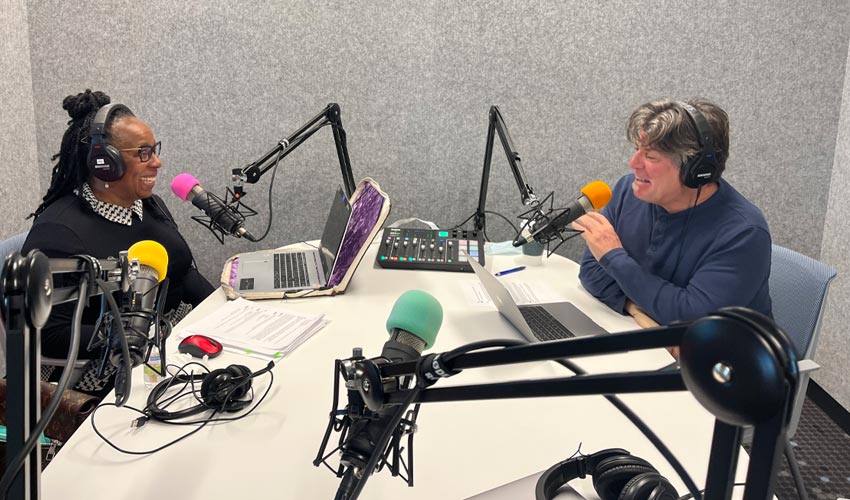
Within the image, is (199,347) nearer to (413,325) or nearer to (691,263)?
(413,325)

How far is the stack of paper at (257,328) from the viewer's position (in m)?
1.10

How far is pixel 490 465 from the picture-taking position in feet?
2.51

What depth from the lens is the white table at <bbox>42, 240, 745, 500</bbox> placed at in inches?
28.2

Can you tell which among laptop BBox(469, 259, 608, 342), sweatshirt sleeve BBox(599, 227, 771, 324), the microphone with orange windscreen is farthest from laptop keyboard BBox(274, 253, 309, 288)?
sweatshirt sleeve BBox(599, 227, 771, 324)

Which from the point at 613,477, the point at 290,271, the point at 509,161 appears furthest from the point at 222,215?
the point at 613,477

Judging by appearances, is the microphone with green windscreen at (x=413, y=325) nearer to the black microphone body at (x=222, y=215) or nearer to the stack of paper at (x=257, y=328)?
the stack of paper at (x=257, y=328)

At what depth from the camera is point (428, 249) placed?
5.47 ft

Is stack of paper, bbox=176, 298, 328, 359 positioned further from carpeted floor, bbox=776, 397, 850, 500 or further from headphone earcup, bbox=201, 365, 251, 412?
carpeted floor, bbox=776, 397, 850, 500

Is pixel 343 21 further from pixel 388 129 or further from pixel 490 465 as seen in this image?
pixel 490 465

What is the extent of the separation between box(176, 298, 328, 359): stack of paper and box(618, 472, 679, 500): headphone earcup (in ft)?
2.28

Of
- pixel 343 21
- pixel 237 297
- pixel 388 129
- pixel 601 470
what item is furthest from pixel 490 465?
pixel 343 21

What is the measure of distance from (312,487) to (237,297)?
0.74 m

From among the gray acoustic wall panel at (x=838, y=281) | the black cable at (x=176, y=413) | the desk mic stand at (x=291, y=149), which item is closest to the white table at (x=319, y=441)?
the black cable at (x=176, y=413)

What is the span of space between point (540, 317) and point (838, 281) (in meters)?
1.42
